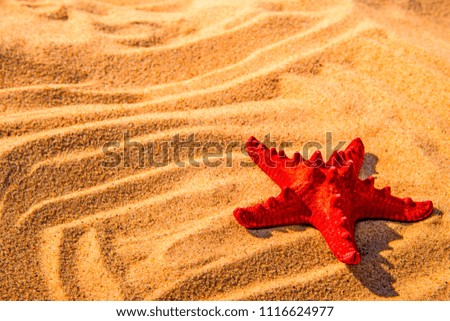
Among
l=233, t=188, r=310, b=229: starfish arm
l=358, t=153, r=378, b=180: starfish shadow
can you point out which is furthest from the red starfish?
l=358, t=153, r=378, b=180: starfish shadow

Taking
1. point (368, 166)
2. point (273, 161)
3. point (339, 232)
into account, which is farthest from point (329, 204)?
point (368, 166)

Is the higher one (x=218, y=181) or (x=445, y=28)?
(x=445, y=28)

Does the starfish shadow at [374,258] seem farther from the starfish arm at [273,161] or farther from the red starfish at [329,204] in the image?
the starfish arm at [273,161]

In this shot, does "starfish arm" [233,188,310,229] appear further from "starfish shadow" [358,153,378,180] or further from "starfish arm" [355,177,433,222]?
"starfish shadow" [358,153,378,180]

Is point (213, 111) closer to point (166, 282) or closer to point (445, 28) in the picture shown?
point (166, 282)

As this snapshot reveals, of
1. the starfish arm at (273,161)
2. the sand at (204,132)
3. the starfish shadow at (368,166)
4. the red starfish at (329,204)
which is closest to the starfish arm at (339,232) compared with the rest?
the red starfish at (329,204)

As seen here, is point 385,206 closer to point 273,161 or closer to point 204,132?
point 273,161

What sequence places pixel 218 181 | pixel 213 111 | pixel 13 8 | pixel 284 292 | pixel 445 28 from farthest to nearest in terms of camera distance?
pixel 445 28 → pixel 13 8 → pixel 213 111 → pixel 218 181 → pixel 284 292

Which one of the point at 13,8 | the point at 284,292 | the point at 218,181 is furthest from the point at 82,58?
the point at 284,292
